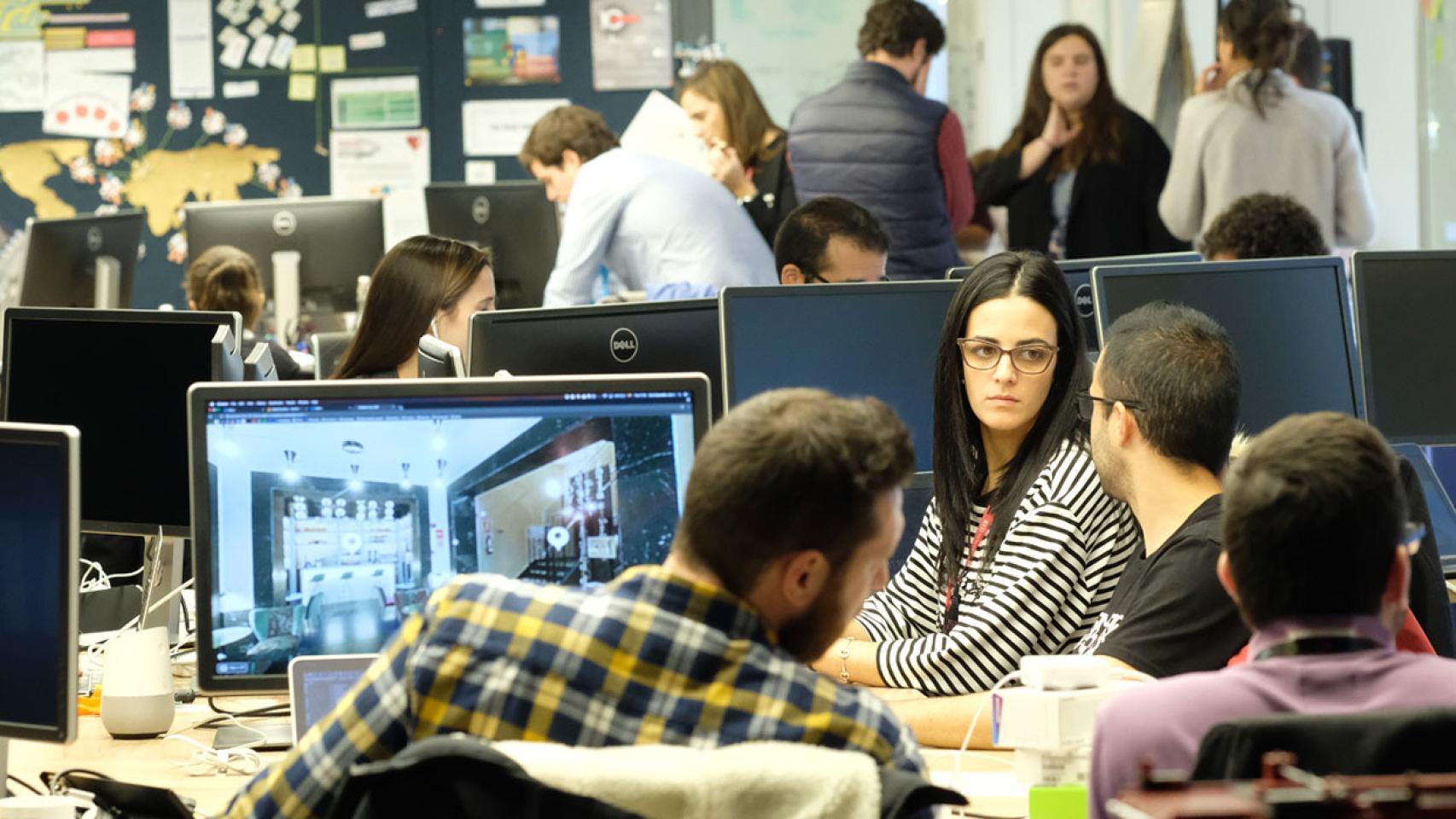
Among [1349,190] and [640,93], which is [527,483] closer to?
[1349,190]

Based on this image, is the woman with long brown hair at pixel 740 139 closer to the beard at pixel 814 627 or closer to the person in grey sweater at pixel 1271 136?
the person in grey sweater at pixel 1271 136

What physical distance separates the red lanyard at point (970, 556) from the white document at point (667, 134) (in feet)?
11.6

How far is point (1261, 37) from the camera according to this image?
191 inches

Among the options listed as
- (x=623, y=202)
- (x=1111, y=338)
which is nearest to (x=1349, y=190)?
(x=623, y=202)

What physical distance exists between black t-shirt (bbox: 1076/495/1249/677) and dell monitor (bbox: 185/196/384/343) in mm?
3772

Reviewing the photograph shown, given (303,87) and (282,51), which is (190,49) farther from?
(303,87)

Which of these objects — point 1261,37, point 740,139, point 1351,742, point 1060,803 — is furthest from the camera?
point 740,139

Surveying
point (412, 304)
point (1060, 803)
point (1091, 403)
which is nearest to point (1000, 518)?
point (1091, 403)

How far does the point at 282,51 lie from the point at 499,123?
Result: 0.91 m

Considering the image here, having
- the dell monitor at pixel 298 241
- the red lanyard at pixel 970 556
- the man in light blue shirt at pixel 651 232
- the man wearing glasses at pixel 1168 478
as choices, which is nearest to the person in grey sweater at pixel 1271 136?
the man in light blue shirt at pixel 651 232

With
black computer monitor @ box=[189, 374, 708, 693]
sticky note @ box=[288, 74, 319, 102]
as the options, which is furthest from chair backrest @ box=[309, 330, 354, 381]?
sticky note @ box=[288, 74, 319, 102]

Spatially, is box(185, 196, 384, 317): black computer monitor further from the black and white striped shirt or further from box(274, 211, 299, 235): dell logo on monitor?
the black and white striped shirt

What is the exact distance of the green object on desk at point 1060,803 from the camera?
1743mm

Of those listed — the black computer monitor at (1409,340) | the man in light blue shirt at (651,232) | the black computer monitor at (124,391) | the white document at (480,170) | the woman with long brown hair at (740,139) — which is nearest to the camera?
the black computer monitor at (124,391)
